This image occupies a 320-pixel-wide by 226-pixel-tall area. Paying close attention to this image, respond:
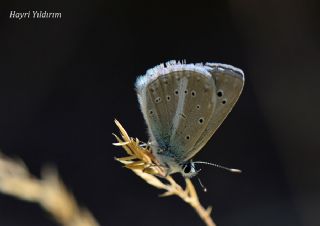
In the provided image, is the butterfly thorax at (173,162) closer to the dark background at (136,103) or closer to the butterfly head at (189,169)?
the butterfly head at (189,169)

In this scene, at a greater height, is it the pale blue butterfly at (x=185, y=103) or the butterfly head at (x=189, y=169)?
the pale blue butterfly at (x=185, y=103)

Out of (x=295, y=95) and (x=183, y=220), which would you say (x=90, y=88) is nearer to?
(x=183, y=220)

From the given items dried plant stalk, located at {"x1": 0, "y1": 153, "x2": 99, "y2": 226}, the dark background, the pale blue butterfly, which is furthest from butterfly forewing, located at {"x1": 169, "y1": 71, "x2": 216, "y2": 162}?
the dark background

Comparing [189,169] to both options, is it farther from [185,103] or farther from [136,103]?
[136,103]

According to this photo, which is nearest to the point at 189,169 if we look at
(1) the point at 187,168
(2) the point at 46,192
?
(1) the point at 187,168

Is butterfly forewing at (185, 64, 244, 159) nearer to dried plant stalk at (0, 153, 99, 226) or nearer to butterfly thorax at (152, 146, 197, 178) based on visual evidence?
butterfly thorax at (152, 146, 197, 178)

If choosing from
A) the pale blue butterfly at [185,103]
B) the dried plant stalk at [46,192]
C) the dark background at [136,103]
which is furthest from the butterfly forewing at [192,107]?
the dark background at [136,103]
